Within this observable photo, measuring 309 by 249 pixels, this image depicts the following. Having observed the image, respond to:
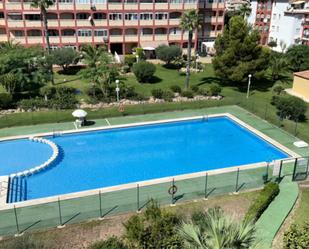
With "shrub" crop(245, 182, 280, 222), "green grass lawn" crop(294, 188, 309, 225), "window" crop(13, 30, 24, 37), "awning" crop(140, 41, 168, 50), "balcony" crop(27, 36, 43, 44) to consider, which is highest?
"window" crop(13, 30, 24, 37)

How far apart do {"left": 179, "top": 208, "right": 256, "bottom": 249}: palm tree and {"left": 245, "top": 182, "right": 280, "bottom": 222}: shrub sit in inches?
265

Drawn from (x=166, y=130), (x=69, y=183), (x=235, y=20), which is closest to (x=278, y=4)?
(x=235, y=20)

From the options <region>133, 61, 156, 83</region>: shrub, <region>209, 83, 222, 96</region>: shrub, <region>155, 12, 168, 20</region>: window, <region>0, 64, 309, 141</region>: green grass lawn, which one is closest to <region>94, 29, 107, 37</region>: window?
<region>155, 12, 168, 20</region>: window

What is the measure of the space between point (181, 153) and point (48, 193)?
38.3 ft

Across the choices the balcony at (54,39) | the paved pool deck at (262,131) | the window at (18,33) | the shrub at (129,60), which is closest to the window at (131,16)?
the shrub at (129,60)

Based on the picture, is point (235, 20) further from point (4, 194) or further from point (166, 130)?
point (4, 194)

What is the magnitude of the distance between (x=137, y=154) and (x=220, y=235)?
59.6 ft

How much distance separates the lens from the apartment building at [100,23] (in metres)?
58.5

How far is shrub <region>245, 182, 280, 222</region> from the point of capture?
2041 centimetres

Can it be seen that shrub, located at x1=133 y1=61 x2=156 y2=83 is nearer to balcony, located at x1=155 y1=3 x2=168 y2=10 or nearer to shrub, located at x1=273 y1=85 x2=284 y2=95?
shrub, located at x1=273 y1=85 x2=284 y2=95

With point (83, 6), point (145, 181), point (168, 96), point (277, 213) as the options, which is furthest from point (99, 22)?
point (277, 213)

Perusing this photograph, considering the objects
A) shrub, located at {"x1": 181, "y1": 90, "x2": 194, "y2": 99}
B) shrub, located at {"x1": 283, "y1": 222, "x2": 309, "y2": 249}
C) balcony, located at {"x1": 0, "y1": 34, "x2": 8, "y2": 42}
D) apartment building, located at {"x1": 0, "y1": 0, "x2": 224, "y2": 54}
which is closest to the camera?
shrub, located at {"x1": 283, "y1": 222, "x2": 309, "y2": 249}

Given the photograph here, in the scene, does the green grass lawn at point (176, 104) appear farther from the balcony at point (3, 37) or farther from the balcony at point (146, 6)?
the balcony at point (3, 37)

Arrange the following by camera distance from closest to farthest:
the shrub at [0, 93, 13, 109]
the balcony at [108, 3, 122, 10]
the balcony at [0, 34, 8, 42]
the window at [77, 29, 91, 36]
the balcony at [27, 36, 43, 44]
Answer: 1. the shrub at [0, 93, 13, 109]
2. the balcony at [27, 36, 43, 44]
3. the balcony at [0, 34, 8, 42]
4. the balcony at [108, 3, 122, 10]
5. the window at [77, 29, 91, 36]
